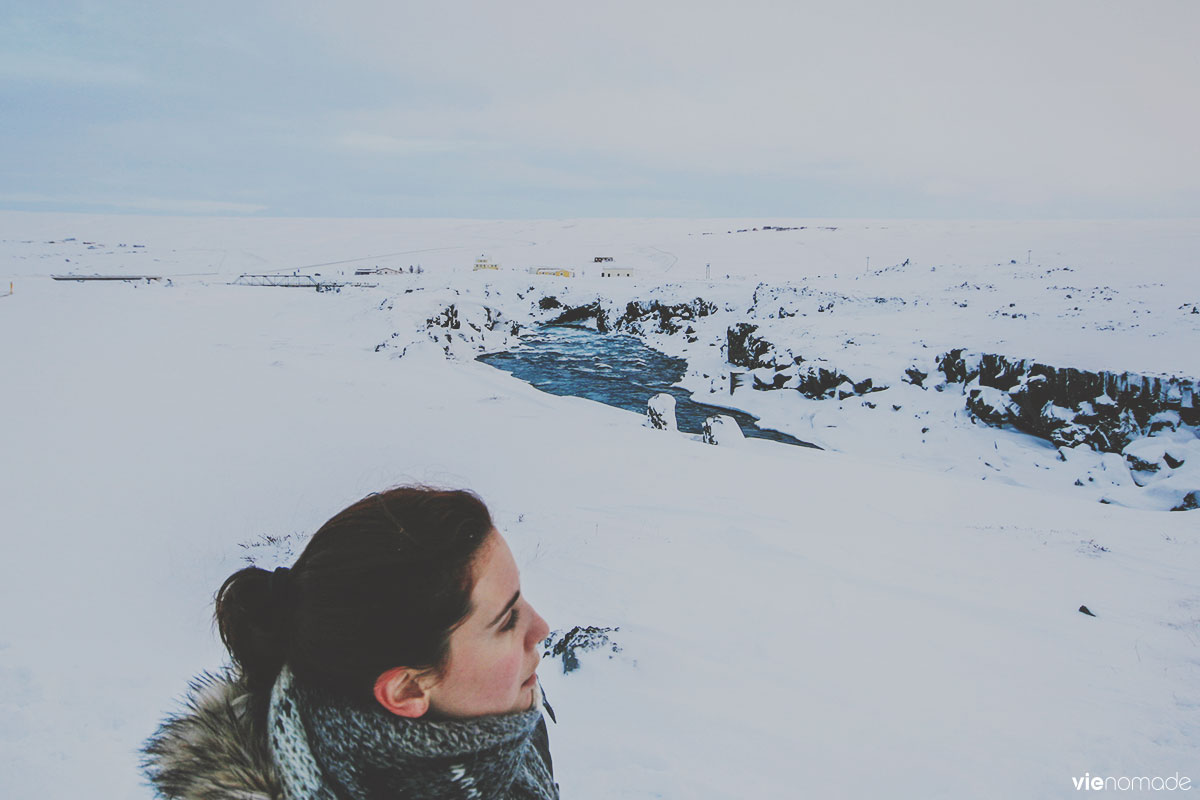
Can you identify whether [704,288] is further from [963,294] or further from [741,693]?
[741,693]

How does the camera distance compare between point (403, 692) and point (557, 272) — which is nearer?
point (403, 692)

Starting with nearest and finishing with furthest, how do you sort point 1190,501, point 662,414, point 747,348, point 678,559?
point 678,559 < point 1190,501 < point 662,414 < point 747,348

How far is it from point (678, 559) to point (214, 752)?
16.5 feet

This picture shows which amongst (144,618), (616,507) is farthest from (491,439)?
(144,618)

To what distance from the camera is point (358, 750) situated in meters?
1.16

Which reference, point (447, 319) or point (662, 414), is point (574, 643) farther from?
point (447, 319)

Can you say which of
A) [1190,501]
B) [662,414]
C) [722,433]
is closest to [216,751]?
[722,433]

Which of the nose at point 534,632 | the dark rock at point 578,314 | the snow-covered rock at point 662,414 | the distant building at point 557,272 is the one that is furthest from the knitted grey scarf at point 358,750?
the distant building at point 557,272

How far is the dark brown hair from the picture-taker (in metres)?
1.11

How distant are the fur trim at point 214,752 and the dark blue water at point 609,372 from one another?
14.4 m

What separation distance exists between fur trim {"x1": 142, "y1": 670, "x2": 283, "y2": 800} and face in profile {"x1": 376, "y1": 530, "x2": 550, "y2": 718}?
0.27 metres

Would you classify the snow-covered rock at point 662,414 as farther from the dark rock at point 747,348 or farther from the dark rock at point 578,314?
the dark rock at point 578,314

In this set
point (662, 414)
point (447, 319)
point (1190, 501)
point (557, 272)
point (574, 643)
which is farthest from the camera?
point (557, 272)

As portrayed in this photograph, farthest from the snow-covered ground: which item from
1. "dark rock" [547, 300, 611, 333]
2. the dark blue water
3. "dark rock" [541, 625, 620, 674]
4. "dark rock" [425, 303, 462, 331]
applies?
"dark rock" [547, 300, 611, 333]
